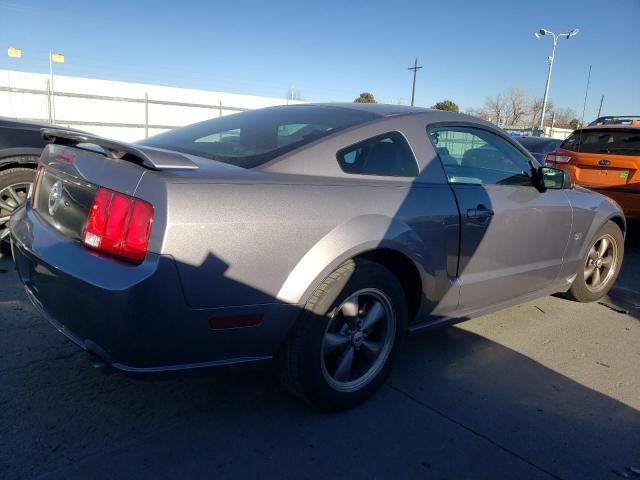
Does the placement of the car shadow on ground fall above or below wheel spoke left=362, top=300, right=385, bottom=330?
below

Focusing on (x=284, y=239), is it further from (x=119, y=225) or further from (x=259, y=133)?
(x=259, y=133)

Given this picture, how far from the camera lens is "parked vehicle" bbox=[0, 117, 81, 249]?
457cm

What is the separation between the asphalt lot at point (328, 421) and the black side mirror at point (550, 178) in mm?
1155

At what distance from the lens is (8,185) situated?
458 centimetres

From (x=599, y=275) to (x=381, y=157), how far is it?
118 inches

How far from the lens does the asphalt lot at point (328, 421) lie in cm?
224

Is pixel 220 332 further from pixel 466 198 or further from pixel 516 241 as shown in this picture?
pixel 516 241

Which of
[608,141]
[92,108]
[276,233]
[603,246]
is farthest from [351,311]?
[92,108]

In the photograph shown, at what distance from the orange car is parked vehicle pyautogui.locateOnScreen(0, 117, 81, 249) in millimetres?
6481

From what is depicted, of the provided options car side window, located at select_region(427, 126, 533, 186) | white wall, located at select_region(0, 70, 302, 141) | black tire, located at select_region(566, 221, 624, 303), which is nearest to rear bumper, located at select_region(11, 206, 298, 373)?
car side window, located at select_region(427, 126, 533, 186)

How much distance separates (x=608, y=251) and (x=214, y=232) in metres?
4.02

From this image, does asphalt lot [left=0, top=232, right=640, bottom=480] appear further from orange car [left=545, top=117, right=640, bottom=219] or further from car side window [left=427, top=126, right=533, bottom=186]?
orange car [left=545, top=117, right=640, bottom=219]

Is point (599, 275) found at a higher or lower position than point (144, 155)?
lower

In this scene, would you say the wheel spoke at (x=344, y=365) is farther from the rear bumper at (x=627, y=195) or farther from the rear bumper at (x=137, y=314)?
the rear bumper at (x=627, y=195)
